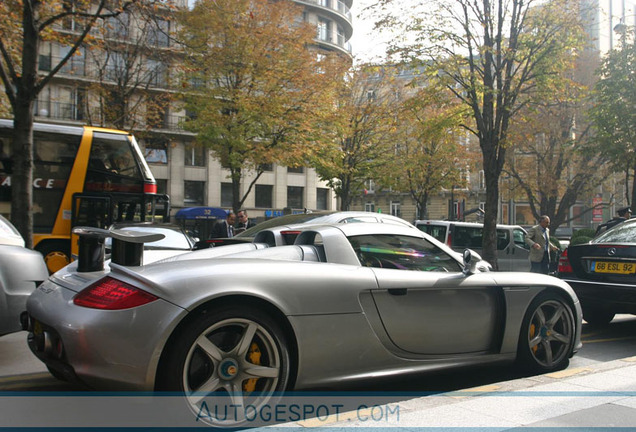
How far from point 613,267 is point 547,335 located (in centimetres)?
248

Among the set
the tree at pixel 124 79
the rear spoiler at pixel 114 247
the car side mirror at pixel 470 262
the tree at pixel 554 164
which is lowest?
the car side mirror at pixel 470 262

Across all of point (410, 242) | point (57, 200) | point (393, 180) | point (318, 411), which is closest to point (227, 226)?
point (57, 200)

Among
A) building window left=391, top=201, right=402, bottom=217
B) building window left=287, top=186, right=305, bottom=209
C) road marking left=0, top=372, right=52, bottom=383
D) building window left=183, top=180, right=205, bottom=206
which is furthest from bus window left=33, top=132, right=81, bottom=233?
building window left=391, top=201, right=402, bottom=217

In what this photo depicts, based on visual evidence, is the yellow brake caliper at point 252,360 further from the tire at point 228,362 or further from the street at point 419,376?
the street at point 419,376

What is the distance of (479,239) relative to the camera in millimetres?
17719

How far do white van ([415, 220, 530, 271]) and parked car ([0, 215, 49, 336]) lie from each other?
13791 millimetres

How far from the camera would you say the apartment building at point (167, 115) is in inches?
912

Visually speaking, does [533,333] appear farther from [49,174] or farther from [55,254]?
[49,174]

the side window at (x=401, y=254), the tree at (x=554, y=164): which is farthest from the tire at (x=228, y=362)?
the tree at (x=554, y=164)

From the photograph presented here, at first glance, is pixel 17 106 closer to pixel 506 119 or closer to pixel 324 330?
pixel 324 330

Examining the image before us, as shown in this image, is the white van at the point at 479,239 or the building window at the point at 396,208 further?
the building window at the point at 396,208

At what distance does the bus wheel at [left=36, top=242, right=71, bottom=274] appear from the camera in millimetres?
12719

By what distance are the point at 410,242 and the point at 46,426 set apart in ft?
9.12

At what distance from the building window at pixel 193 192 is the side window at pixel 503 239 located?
28.2 meters
